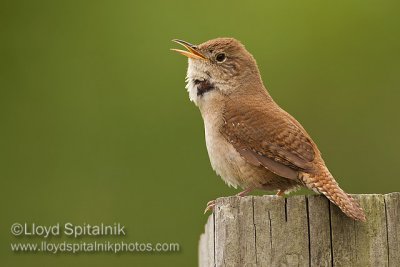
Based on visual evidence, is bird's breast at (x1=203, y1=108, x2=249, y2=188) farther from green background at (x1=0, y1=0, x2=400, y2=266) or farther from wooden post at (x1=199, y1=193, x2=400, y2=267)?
green background at (x1=0, y1=0, x2=400, y2=266)

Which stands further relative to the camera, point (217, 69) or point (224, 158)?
point (217, 69)

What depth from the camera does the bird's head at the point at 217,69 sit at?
615 cm

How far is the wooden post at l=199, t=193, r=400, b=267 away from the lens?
3863 mm

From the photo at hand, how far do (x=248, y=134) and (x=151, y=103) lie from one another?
388 centimetres

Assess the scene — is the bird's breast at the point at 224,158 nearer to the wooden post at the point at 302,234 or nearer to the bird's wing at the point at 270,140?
the bird's wing at the point at 270,140

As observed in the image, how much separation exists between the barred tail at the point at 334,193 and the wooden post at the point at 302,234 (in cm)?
4

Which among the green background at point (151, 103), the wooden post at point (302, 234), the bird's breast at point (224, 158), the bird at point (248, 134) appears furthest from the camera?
the green background at point (151, 103)

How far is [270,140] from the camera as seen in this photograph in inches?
201

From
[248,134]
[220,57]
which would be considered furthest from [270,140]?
[220,57]

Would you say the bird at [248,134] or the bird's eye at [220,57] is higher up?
the bird's eye at [220,57]

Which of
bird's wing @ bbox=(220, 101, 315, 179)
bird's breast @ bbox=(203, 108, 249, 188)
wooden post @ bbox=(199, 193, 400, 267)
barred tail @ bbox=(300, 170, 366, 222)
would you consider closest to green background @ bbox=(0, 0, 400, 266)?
bird's breast @ bbox=(203, 108, 249, 188)

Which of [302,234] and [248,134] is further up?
[248,134]

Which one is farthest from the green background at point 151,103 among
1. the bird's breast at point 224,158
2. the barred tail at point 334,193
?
the barred tail at point 334,193

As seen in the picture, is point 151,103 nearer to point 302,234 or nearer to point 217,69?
point 217,69
